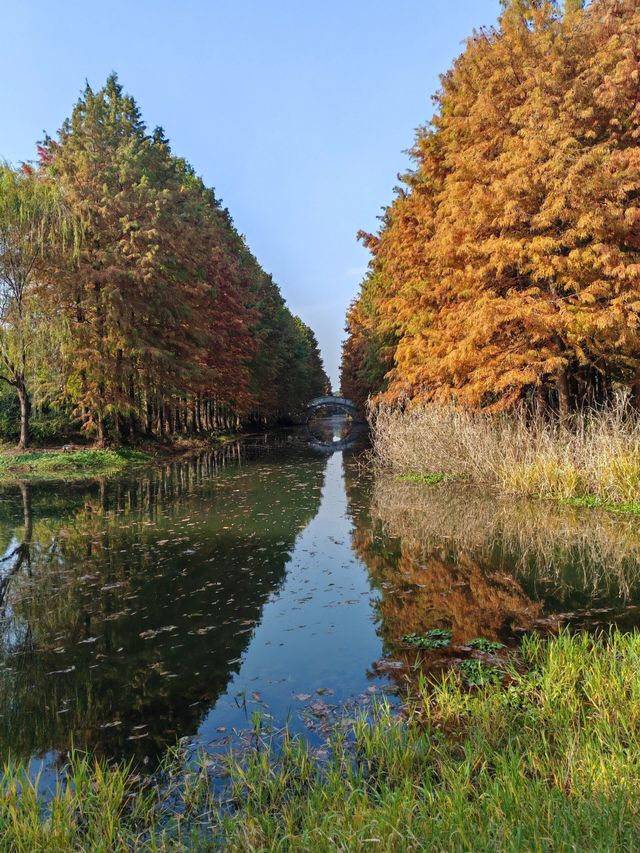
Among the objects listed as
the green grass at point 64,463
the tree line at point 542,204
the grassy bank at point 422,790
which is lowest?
the grassy bank at point 422,790

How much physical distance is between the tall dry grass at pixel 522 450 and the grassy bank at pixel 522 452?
0.07ft

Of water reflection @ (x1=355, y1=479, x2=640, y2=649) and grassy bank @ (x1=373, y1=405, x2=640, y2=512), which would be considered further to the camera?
grassy bank @ (x1=373, y1=405, x2=640, y2=512)

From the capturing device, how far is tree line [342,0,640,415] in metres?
14.2

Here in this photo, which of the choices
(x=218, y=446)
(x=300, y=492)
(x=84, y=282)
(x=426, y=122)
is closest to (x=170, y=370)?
(x=84, y=282)

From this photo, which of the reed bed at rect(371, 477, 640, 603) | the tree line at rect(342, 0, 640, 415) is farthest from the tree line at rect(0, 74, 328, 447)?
the reed bed at rect(371, 477, 640, 603)

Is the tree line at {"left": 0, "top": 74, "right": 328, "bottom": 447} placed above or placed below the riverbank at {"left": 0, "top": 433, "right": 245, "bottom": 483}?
above

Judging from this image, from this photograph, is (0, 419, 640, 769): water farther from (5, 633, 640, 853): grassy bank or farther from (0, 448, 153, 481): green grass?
(0, 448, 153, 481): green grass

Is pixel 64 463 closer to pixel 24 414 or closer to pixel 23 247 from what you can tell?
pixel 24 414

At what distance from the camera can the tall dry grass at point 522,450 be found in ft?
43.2

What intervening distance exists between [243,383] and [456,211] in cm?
2053

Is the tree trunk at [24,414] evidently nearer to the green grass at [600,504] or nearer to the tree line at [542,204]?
the tree line at [542,204]

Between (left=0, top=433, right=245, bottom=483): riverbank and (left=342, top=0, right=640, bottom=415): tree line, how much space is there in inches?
539

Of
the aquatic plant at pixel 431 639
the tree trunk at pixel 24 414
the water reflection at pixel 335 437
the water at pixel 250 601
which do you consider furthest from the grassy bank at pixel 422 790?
the water reflection at pixel 335 437

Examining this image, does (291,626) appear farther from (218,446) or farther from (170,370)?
(218,446)
